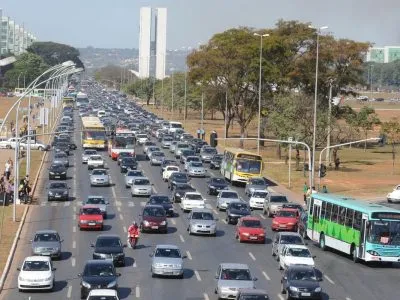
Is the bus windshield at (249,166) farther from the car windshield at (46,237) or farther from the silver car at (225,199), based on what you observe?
the car windshield at (46,237)

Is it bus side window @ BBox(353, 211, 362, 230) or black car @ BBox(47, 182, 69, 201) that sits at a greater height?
bus side window @ BBox(353, 211, 362, 230)

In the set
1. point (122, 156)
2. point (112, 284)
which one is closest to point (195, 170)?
point (122, 156)

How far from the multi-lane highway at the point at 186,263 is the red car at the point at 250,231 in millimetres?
433

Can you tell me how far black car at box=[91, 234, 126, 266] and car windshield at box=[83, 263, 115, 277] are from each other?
4.62 m

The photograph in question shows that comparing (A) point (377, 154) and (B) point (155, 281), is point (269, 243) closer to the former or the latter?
(B) point (155, 281)

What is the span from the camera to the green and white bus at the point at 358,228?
1736 inches

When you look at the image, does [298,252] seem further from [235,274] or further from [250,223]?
[250,223]

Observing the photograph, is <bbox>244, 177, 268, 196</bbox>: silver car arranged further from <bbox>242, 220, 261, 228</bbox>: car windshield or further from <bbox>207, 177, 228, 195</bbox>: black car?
<bbox>242, 220, 261, 228</bbox>: car windshield

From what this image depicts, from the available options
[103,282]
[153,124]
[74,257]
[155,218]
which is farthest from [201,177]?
[153,124]

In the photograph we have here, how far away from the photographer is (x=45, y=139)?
11900 centimetres

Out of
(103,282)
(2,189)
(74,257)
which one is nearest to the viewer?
(103,282)

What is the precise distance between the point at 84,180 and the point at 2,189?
13.8 metres

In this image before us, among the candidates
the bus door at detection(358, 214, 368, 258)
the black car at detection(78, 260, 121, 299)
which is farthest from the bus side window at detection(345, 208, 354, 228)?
the black car at detection(78, 260, 121, 299)

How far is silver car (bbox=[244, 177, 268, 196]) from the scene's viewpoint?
70.4 meters
